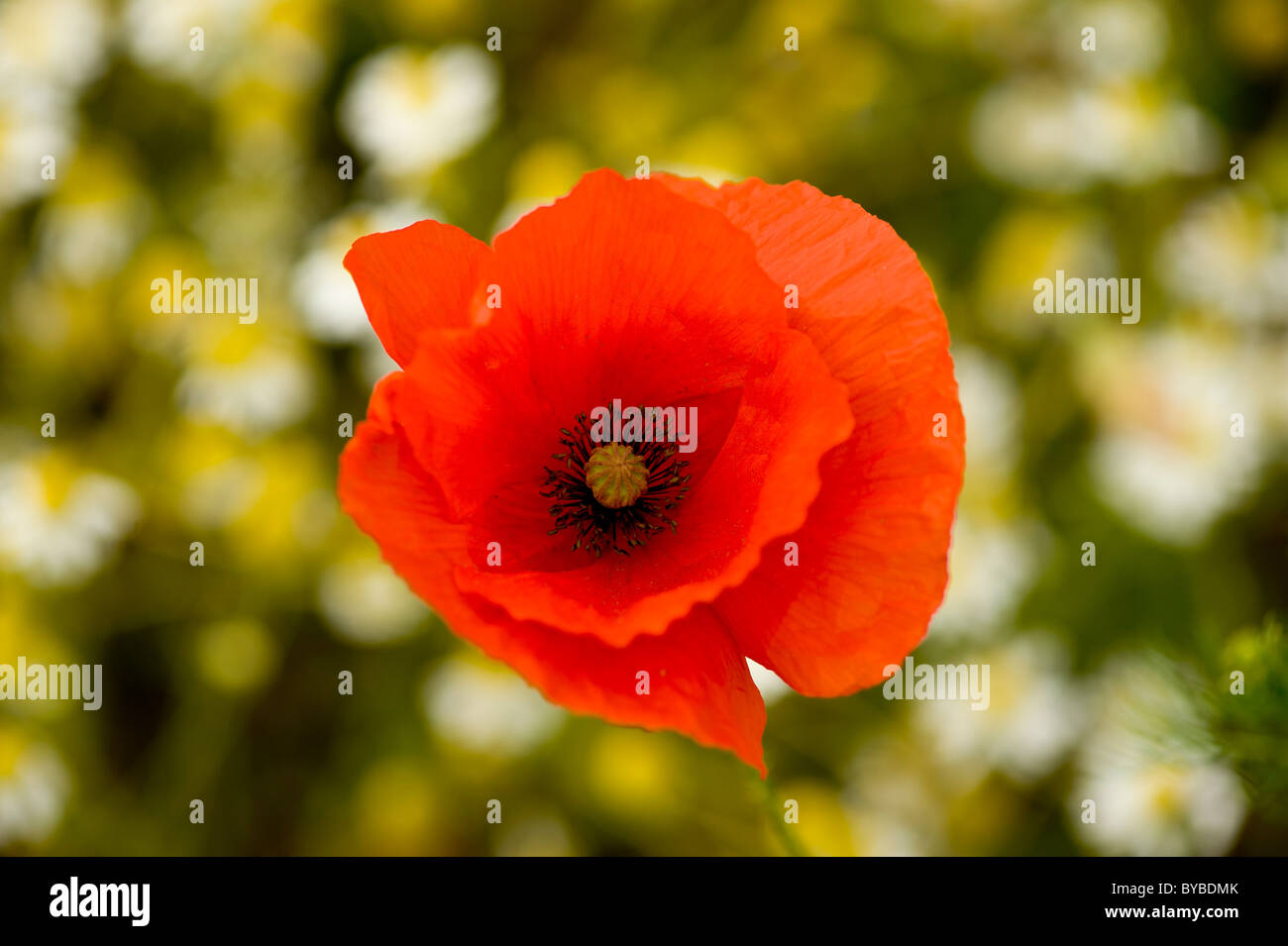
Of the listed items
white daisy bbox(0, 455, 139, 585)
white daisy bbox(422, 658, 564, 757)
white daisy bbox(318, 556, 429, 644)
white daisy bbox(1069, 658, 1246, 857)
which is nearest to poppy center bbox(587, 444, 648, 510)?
white daisy bbox(1069, 658, 1246, 857)

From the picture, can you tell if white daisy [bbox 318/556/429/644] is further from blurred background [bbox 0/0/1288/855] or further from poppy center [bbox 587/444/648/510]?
poppy center [bbox 587/444/648/510]

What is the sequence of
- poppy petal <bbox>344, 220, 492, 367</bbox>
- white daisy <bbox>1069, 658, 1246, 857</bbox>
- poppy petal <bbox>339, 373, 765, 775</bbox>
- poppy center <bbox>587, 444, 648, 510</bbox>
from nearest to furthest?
1. poppy petal <bbox>339, 373, 765, 775</bbox>
2. poppy petal <bbox>344, 220, 492, 367</bbox>
3. poppy center <bbox>587, 444, 648, 510</bbox>
4. white daisy <bbox>1069, 658, 1246, 857</bbox>

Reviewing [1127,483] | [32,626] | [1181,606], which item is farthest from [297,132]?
[1181,606]

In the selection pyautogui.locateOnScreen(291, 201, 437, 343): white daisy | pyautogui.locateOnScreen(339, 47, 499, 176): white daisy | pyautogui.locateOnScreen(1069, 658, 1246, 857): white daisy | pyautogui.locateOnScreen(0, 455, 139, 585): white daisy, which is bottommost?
pyautogui.locateOnScreen(1069, 658, 1246, 857): white daisy

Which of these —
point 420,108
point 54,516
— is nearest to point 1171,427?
point 420,108

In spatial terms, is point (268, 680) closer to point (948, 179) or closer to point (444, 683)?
point (444, 683)

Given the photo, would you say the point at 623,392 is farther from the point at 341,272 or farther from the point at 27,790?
the point at 27,790
